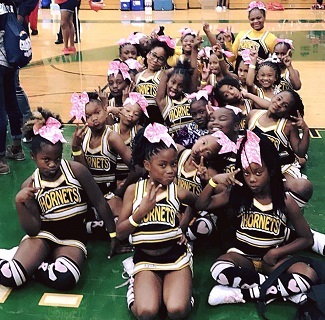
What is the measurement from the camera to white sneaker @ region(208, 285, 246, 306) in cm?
258

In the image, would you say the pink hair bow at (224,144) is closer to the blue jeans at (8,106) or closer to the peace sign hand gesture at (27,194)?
the peace sign hand gesture at (27,194)

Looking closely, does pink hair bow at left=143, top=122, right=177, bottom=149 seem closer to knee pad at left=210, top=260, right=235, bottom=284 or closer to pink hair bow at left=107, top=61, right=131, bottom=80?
knee pad at left=210, top=260, right=235, bottom=284

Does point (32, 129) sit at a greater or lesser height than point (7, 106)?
greater

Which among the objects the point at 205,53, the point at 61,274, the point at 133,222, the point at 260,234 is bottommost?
the point at 61,274

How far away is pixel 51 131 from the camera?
105 inches

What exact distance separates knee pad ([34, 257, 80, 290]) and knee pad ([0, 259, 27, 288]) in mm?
97

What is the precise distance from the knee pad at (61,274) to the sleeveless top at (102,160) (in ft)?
2.33

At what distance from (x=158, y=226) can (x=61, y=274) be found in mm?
556

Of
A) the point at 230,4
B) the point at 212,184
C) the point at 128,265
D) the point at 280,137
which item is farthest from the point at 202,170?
the point at 230,4

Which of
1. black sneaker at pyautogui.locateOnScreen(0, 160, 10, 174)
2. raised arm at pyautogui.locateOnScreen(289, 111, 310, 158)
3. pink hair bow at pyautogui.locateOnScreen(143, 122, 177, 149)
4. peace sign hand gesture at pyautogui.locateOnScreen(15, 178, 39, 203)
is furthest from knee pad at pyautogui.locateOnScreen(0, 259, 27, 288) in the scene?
raised arm at pyautogui.locateOnScreen(289, 111, 310, 158)

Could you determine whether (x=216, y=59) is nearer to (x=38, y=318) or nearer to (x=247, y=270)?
(x=247, y=270)

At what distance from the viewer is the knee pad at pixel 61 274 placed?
2.66 meters

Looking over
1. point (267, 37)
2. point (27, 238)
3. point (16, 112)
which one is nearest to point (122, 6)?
point (267, 37)

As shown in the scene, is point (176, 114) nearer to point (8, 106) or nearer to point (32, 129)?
point (8, 106)
